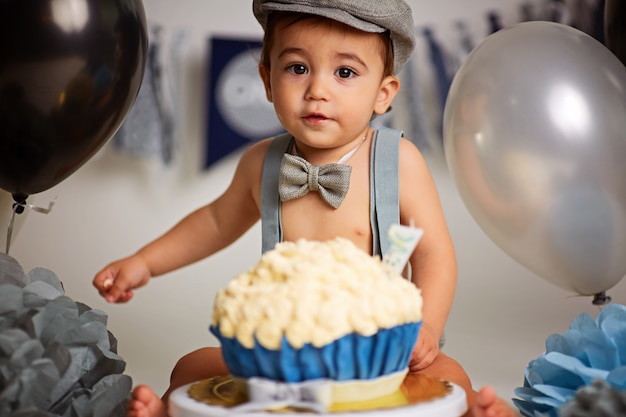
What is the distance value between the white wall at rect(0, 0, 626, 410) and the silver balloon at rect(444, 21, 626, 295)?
2.17 feet

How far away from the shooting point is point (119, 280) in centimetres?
149

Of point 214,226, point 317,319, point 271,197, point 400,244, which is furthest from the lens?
point 214,226

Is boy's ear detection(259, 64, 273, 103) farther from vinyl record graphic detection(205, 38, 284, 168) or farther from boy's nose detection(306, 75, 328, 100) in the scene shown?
vinyl record graphic detection(205, 38, 284, 168)

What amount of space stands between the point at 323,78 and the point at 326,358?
24.2 inches

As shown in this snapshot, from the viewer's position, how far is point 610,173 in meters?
1.40

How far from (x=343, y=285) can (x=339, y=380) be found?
0.11 meters

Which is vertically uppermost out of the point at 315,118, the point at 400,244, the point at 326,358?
the point at 315,118

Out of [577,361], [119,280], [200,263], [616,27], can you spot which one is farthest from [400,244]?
[200,263]

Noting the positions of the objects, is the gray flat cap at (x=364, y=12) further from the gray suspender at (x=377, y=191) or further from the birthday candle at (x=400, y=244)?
the birthday candle at (x=400, y=244)

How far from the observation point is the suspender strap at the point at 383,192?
5.07 ft

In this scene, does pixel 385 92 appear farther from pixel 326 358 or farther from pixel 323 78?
pixel 326 358

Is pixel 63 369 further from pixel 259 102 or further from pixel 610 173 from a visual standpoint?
pixel 259 102

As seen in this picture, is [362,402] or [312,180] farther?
[312,180]

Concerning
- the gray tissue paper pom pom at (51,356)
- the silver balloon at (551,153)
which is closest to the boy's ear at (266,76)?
the silver balloon at (551,153)
